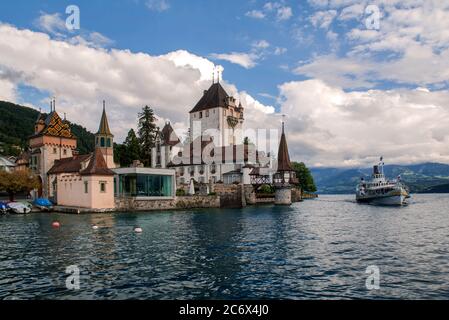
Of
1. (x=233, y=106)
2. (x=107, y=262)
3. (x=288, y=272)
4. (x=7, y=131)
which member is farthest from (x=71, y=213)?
(x=7, y=131)

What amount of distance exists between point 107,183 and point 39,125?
21468 mm

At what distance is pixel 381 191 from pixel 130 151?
198 feet

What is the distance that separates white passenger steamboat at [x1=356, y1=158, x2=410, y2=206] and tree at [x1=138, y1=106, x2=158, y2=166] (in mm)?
54970

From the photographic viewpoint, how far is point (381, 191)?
84.7 m

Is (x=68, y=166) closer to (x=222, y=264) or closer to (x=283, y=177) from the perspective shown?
(x=283, y=177)

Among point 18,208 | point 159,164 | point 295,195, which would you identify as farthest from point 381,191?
point 18,208

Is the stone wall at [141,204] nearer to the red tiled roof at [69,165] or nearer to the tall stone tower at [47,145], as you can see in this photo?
the red tiled roof at [69,165]

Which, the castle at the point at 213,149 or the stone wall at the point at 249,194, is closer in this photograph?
the stone wall at the point at 249,194

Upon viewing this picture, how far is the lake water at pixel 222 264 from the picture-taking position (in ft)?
43.9

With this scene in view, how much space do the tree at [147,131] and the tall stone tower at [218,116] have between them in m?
14.2

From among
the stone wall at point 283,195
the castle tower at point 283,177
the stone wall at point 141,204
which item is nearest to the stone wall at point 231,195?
the stone wall at point 283,195

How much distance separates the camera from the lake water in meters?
13.4

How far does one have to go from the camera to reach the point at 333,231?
1228 inches
